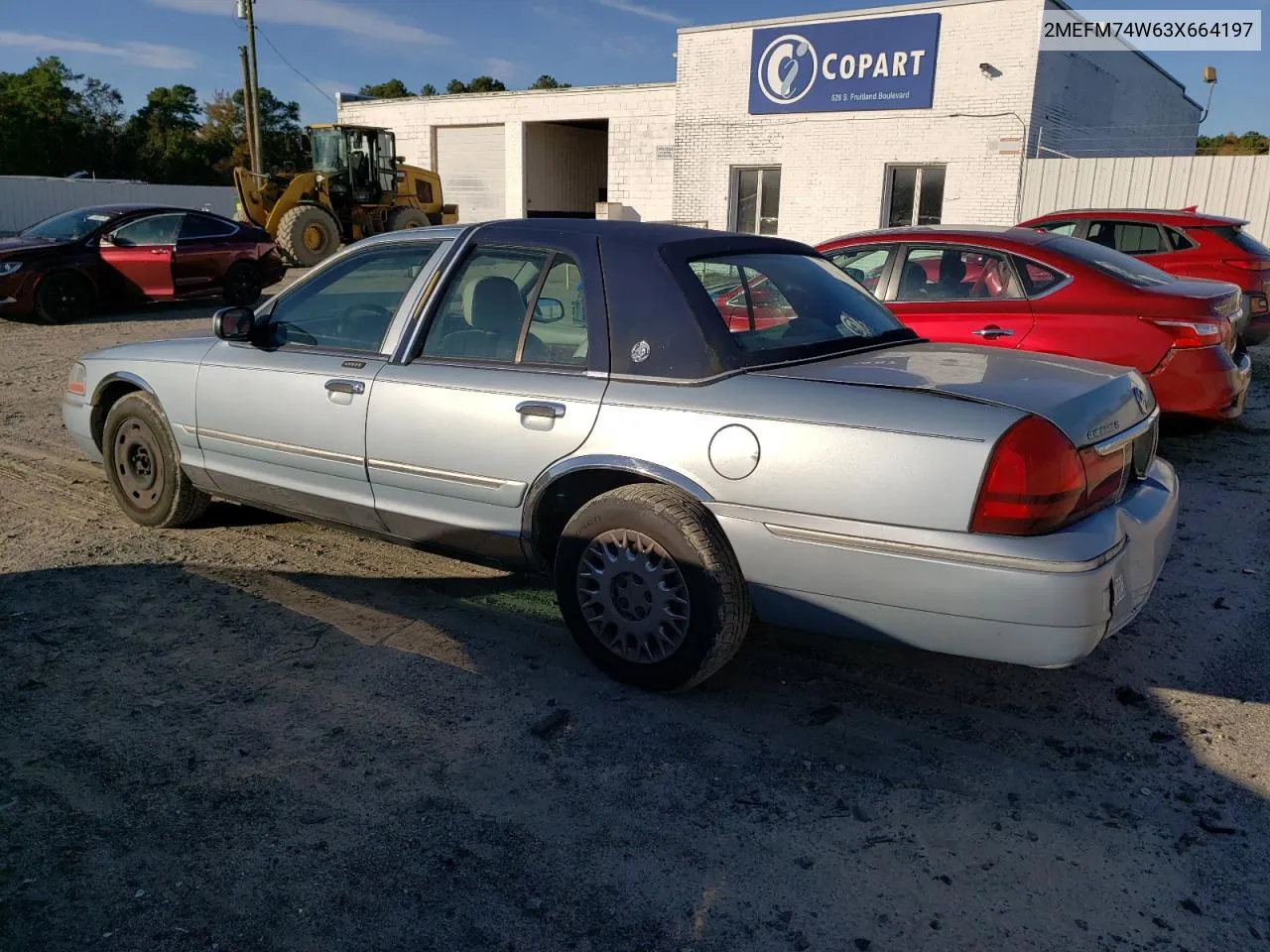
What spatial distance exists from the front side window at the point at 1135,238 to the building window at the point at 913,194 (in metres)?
10.7

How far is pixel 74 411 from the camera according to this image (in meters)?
5.41

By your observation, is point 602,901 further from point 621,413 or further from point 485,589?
point 485,589

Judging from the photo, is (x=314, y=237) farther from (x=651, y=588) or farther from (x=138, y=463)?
(x=651, y=588)

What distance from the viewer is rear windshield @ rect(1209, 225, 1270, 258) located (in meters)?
10.2

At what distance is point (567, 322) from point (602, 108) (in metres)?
25.2

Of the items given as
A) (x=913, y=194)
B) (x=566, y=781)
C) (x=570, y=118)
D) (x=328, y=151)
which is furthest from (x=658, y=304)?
(x=570, y=118)

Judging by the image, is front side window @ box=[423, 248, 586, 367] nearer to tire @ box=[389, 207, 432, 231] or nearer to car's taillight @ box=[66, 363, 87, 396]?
car's taillight @ box=[66, 363, 87, 396]

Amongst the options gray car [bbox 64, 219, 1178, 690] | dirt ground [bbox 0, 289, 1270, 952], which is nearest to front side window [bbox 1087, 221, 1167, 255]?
dirt ground [bbox 0, 289, 1270, 952]

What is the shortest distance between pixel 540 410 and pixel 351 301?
145cm

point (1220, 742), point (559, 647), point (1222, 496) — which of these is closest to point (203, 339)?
point (559, 647)

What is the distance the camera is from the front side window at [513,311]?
147 inches

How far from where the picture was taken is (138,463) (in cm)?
517

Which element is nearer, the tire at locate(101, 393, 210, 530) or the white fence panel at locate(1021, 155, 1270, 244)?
the tire at locate(101, 393, 210, 530)

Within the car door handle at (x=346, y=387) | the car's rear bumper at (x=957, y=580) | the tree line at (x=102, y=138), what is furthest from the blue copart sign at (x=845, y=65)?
the tree line at (x=102, y=138)
